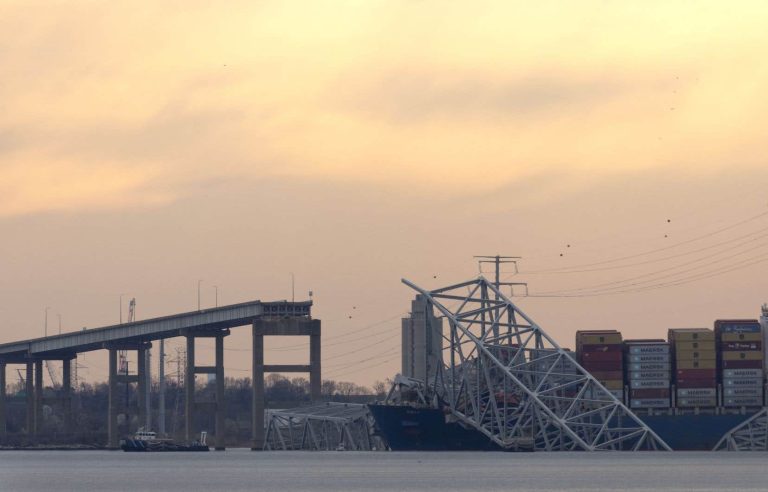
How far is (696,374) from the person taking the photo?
184 meters

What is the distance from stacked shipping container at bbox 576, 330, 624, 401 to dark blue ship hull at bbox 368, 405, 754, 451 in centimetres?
536

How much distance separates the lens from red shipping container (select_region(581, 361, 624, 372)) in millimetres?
188500

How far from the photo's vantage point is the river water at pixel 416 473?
425 feet

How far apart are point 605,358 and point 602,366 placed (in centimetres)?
109

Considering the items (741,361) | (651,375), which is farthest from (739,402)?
(651,375)

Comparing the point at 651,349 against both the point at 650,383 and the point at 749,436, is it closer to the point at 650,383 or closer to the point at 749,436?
the point at 650,383

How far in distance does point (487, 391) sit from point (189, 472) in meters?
45.4

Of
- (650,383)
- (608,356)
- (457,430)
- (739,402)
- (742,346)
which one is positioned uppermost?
(742,346)

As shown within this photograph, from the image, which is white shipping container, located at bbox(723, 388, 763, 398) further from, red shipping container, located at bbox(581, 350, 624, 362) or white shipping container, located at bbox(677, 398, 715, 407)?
red shipping container, located at bbox(581, 350, 624, 362)

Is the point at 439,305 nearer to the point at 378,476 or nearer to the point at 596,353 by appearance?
the point at 596,353

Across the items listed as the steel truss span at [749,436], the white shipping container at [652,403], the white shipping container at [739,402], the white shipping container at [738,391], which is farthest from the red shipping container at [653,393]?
the steel truss span at [749,436]

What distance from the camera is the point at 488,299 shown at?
189000 mm

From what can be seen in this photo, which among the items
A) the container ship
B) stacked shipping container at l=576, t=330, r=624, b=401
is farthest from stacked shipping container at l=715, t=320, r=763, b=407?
stacked shipping container at l=576, t=330, r=624, b=401

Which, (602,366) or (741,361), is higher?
(741,361)
